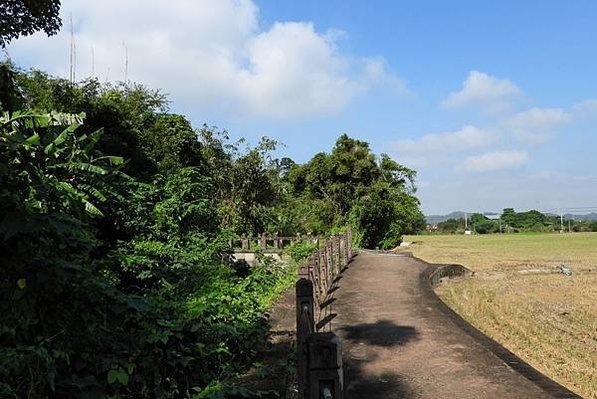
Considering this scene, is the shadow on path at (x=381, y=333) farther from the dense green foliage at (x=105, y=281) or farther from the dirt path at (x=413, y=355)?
the dense green foliage at (x=105, y=281)

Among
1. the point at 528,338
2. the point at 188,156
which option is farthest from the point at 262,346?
the point at 188,156

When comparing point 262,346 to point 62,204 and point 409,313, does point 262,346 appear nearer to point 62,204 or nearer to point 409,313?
point 62,204

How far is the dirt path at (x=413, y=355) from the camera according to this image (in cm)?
538

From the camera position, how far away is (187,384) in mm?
4742

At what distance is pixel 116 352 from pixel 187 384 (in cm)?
88

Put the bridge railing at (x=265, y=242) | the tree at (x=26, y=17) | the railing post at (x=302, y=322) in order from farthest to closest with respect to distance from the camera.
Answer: the bridge railing at (x=265, y=242), the tree at (x=26, y=17), the railing post at (x=302, y=322)

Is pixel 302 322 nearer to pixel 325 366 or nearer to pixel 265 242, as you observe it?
pixel 325 366

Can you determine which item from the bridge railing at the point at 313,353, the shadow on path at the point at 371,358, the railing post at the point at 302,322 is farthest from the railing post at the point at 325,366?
the shadow on path at the point at 371,358

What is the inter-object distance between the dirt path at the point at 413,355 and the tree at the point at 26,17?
1090cm

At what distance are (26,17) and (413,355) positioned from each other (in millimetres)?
13221

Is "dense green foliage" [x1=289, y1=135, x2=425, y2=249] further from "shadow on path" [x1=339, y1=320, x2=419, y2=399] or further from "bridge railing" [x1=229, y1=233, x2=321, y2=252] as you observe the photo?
"shadow on path" [x1=339, y1=320, x2=419, y2=399]

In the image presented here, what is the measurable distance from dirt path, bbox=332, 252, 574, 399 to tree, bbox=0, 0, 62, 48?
35.8 ft

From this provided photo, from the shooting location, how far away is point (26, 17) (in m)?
13.5

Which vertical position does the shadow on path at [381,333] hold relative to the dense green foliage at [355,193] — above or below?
below
